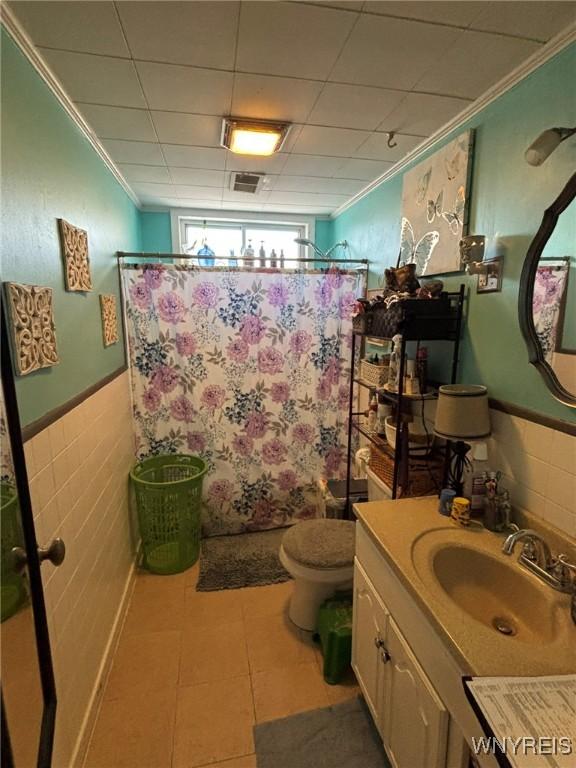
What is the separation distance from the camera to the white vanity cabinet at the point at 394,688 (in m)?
0.94

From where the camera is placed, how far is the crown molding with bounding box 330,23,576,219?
3.54 ft

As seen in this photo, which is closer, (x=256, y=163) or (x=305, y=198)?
(x=256, y=163)

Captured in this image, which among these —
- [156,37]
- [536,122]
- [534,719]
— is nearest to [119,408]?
[156,37]

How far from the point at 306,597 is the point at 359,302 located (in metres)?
1.49

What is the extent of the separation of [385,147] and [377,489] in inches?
65.9

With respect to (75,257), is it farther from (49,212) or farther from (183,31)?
(183,31)

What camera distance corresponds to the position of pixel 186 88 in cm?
133

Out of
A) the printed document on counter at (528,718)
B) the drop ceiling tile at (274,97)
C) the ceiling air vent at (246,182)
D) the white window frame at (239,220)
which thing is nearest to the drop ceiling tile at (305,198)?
the ceiling air vent at (246,182)

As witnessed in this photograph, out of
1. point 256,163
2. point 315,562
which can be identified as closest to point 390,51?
point 256,163

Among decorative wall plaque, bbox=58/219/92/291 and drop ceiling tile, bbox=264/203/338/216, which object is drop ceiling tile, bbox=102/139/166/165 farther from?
drop ceiling tile, bbox=264/203/338/216

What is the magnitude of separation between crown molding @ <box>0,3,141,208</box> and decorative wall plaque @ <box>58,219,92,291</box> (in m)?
0.42

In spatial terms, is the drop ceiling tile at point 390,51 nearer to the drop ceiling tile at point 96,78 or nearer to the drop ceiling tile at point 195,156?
the drop ceiling tile at point 96,78

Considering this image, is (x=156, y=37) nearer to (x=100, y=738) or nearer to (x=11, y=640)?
(x=11, y=640)

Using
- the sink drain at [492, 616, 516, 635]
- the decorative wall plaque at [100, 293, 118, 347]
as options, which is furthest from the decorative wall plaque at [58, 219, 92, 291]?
the sink drain at [492, 616, 516, 635]
